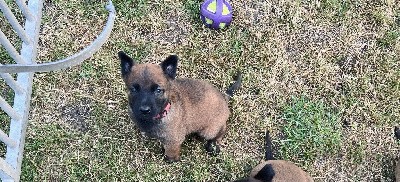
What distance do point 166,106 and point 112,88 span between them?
1.41 m

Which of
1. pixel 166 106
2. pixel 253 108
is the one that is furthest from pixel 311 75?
pixel 166 106

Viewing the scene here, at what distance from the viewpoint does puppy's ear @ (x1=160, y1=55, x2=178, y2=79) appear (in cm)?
462

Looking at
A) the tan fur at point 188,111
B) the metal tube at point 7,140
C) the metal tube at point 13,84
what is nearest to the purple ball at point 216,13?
the tan fur at point 188,111

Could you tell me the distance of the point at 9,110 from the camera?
204 inches

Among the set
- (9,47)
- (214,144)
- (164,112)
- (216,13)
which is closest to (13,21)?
(9,47)

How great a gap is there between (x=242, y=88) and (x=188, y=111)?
4.24 feet

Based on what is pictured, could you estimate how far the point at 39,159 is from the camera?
5.68m

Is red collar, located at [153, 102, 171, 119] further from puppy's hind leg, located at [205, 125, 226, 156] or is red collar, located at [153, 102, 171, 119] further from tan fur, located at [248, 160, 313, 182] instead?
tan fur, located at [248, 160, 313, 182]

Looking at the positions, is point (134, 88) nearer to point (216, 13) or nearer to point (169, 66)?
point (169, 66)

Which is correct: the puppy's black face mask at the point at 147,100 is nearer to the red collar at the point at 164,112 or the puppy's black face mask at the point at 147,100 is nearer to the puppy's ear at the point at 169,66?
the red collar at the point at 164,112

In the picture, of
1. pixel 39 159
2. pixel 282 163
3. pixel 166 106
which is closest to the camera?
pixel 166 106

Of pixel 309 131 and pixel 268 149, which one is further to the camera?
pixel 309 131

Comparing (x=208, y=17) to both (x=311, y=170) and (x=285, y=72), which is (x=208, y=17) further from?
(x=311, y=170)

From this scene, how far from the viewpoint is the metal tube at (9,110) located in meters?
4.96
